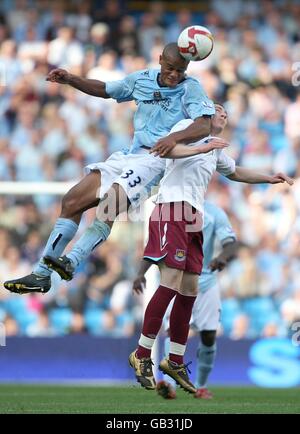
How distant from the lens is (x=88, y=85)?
1084cm

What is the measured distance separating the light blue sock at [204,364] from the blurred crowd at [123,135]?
317cm

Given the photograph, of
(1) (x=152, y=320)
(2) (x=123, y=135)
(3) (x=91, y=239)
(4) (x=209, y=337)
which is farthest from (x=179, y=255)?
(2) (x=123, y=135)

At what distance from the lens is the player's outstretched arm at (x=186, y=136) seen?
9.98 metres

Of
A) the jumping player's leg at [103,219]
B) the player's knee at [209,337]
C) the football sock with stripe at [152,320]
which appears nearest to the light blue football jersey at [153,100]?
the jumping player's leg at [103,219]

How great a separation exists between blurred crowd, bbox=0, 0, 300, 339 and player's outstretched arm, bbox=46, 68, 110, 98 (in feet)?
16.3

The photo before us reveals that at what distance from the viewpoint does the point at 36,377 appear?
16.1 m

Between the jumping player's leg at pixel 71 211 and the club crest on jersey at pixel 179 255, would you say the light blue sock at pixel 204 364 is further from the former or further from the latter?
the jumping player's leg at pixel 71 211

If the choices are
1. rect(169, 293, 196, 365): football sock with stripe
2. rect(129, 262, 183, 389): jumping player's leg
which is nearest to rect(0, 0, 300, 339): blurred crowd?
rect(169, 293, 196, 365): football sock with stripe

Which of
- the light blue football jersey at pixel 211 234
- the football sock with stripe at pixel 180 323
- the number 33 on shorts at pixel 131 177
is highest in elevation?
the number 33 on shorts at pixel 131 177

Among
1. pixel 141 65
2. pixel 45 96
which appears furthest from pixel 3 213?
pixel 141 65

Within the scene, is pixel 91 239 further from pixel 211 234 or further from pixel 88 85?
pixel 211 234

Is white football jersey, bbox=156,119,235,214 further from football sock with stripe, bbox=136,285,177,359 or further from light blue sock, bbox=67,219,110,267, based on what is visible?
football sock with stripe, bbox=136,285,177,359

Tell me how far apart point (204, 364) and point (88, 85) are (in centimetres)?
379

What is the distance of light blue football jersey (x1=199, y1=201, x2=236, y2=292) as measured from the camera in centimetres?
1283
